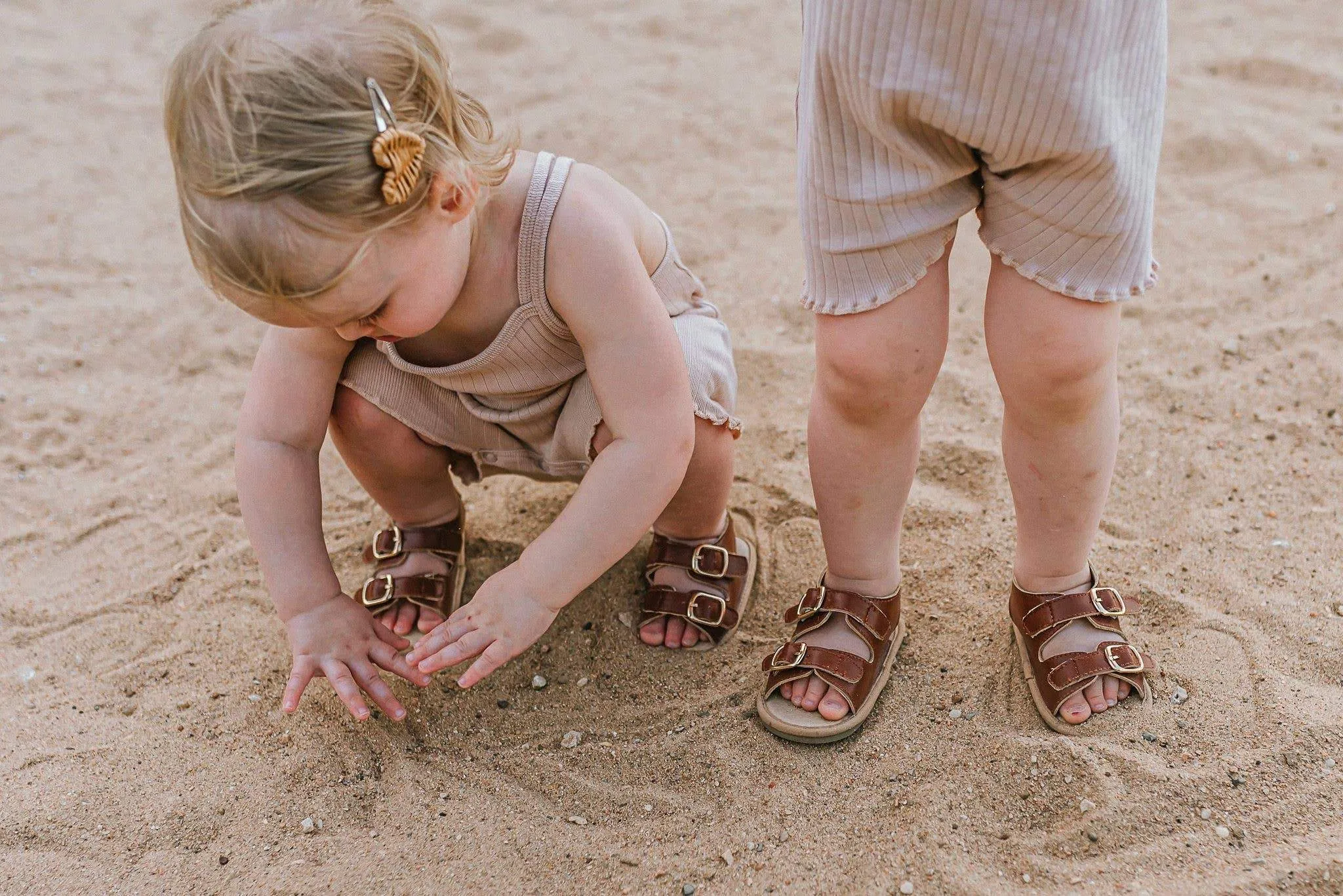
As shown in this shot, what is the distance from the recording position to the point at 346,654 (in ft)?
5.95

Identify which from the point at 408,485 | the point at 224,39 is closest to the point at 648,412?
the point at 408,485

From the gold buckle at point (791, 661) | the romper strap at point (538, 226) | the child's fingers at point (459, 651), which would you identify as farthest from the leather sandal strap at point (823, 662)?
the romper strap at point (538, 226)

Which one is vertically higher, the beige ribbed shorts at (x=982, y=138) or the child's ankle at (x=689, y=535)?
the beige ribbed shorts at (x=982, y=138)

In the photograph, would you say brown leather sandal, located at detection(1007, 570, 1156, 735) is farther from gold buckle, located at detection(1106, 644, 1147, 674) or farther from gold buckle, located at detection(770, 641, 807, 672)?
gold buckle, located at detection(770, 641, 807, 672)

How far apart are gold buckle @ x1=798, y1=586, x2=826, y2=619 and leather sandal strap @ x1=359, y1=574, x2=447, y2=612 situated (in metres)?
0.67

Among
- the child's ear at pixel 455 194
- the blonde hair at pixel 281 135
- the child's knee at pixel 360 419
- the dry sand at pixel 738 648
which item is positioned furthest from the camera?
the child's knee at pixel 360 419

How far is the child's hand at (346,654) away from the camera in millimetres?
1768

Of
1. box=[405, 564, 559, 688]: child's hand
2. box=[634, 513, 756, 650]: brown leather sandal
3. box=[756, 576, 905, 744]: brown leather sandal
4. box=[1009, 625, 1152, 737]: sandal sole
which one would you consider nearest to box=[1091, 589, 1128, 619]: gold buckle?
box=[1009, 625, 1152, 737]: sandal sole

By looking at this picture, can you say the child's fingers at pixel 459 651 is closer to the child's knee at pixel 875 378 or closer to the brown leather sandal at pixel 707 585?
the brown leather sandal at pixel 707 585

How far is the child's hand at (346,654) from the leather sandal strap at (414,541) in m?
0.27

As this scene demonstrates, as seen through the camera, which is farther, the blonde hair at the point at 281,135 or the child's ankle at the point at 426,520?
the child's ankle at the point at 426,520

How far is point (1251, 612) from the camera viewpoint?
6.13 ft

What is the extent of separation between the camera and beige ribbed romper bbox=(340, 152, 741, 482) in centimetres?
175

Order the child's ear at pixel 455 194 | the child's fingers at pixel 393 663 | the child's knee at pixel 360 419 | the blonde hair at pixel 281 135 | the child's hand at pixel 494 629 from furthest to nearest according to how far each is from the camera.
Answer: the child's knee at pixel 360 419, the child's fingers at pixel 393 663, the child's hand at pixel 494 629, the child's ear at pixel 455 194, the blonde hair at pixel 281 135
